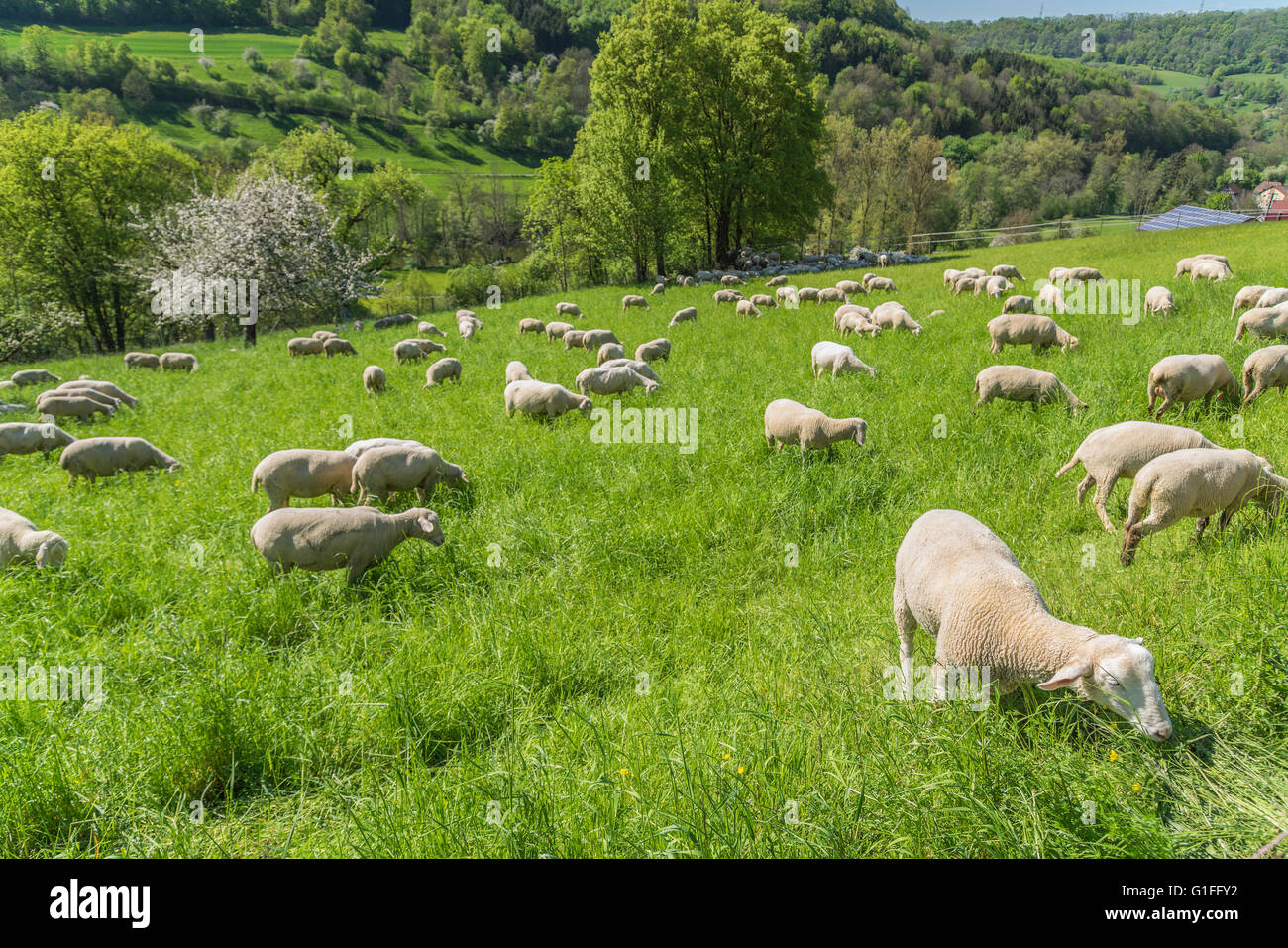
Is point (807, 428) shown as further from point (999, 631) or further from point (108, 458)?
point (108, 458)

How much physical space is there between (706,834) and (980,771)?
4.85 feet

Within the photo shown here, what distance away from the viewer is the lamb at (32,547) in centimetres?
585

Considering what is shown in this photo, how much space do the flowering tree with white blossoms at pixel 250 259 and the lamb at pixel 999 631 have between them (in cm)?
3351

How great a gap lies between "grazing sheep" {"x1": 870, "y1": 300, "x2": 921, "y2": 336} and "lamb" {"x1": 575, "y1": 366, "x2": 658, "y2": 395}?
8040mm

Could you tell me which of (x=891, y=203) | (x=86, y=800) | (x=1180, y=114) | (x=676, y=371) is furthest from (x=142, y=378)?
(x=1180, y=114)

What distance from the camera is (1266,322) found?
1031cm

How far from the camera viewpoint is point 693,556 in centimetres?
622

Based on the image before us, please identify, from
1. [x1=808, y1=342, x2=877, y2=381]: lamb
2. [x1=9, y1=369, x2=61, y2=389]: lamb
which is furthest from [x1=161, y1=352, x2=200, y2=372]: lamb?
[x1=808, y1=342, x2=877, y2=381]: lamb

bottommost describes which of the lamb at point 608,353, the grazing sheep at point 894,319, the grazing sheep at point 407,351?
the lamb at point 608,353

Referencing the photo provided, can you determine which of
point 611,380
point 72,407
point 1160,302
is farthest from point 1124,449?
point 72,407

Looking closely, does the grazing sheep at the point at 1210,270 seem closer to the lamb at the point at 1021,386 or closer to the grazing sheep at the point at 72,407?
the lamb at the point at 1021,386

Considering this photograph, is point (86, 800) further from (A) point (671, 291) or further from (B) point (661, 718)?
(A) point (671, 291)

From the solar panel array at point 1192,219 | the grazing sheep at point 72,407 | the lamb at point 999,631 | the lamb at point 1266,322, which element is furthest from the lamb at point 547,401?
the solar panel array at point 1192,219

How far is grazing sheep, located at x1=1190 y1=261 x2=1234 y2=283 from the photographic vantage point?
17291mm
